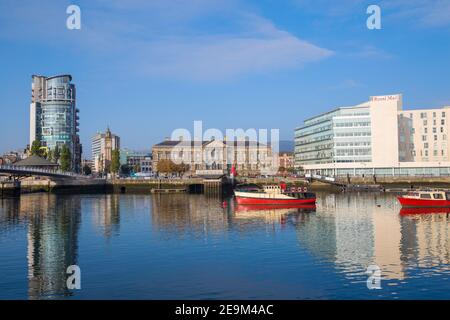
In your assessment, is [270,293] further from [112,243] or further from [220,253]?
[112,243]

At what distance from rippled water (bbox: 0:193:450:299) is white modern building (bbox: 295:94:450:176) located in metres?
82.7

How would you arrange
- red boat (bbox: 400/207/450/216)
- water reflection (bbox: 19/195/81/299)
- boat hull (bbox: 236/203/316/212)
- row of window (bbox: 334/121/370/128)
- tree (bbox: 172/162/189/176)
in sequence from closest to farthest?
water reflection (bbox: 19/195/81/299), red boat (bbox: 400/207/450/216), boat hull (bbox: 236/203/316/212), row of window (bbox: 334/121/370/128), tree (bbox: 172/162/189/176)

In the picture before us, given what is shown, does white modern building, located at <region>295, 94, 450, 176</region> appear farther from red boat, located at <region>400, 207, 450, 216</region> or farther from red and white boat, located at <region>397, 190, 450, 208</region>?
red boat, located at <region>400, 207, 450, 216</region>

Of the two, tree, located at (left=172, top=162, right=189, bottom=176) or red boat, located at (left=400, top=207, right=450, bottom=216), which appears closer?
red boat, located at (left=400, top=207, right=450, bottom=216)

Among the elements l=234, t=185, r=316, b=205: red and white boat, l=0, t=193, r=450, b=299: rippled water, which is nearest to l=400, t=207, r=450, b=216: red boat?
l=0, t=193, r=450, b=299: rippled water

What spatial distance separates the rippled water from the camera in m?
28.5

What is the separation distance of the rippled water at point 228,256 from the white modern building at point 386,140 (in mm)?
82744

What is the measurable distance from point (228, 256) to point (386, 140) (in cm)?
11929

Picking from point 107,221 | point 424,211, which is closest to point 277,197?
point 424,211

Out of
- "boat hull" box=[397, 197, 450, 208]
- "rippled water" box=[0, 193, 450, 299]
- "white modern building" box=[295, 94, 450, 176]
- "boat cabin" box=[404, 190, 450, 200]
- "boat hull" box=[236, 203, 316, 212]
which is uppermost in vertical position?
"white modern building" box=[295, 94, 450, 176]

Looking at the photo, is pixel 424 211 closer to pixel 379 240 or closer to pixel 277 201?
pixel 277 201

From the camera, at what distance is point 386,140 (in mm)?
146625

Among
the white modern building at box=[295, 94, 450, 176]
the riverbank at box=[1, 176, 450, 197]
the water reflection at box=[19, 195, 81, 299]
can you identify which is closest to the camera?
the water reflection at box=[19, 195, 81, 299]

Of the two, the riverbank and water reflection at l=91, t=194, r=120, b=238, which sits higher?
the riverbank
